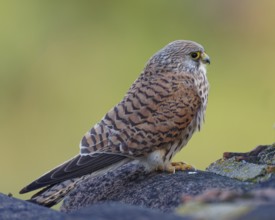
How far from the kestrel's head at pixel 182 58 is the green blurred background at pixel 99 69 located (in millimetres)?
4552

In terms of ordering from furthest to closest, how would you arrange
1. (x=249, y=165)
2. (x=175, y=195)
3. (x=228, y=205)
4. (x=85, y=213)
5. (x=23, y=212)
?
(x=249, y=165), (x=175, y=195), (x=23, y=212), (x=85, y=213), (x=228, y=205)

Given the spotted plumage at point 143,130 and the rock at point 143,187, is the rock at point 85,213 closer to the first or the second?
the rock at point 143,187

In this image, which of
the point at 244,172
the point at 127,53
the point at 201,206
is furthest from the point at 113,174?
the point at 127,53

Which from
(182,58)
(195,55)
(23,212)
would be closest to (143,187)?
(23,212)

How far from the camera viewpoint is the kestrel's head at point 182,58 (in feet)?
28.0

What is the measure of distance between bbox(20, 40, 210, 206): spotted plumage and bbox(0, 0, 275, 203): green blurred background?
5.16 m

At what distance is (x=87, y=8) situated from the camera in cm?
1753

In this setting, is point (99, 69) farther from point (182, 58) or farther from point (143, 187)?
point (143, 187)

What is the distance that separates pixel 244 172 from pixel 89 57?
10.4 metres

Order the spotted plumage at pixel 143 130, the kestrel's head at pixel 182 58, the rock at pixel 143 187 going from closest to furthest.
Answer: the rock at pixel 143 187, the spotted plumage at pixel 143 130, the kestrel's head at pixel 182 58

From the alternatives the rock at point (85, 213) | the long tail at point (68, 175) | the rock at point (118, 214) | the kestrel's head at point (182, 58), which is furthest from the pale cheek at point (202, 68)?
the rock at point (118, 214)

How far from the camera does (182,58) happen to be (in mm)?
8633

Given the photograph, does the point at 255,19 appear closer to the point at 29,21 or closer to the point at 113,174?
the point at 29,21

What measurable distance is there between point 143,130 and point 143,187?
0.86 metres
